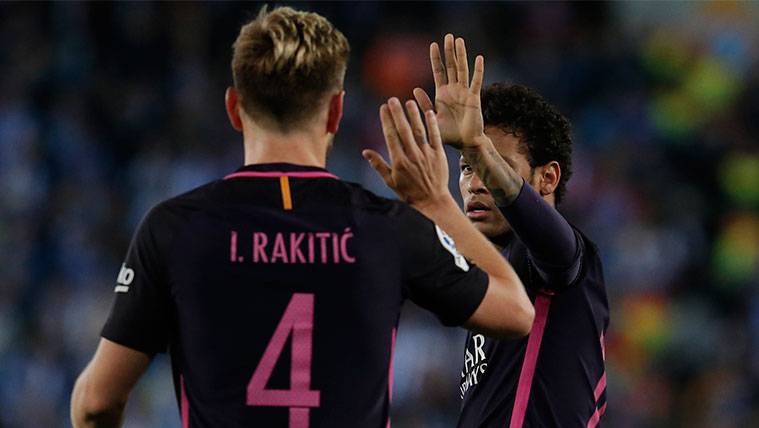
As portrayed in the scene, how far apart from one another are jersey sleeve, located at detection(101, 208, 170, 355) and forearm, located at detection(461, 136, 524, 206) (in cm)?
118

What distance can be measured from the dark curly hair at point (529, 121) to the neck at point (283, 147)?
143 centimetres

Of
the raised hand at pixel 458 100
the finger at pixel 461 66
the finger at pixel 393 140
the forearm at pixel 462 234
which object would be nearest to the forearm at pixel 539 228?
the raised hand at pixel 458 100

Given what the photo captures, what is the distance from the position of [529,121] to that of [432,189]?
50.0 inches

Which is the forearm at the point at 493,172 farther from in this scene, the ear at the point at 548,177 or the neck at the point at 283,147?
the neck at the point at 283,147

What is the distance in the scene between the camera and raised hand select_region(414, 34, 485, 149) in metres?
4.04

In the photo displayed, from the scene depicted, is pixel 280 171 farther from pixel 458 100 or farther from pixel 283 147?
pixel 458 100

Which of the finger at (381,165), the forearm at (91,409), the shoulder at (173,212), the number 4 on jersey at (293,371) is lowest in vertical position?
the forearm at (91,409)

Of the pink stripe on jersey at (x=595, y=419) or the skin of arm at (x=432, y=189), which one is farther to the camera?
the pink stripe on jersey at (x=595, y=419)

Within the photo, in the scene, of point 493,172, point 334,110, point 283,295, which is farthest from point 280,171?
point 493,172

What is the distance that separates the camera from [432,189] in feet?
11.1

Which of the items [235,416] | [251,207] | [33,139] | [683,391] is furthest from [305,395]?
[33,139]

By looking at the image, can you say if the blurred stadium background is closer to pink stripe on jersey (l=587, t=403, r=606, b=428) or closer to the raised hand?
pink stripe on jersey (l=587, t=403, r=606, b=428)

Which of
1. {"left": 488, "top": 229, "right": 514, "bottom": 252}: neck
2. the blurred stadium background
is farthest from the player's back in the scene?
the blurred stadium background

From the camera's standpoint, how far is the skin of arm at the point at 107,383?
3.15 metres
